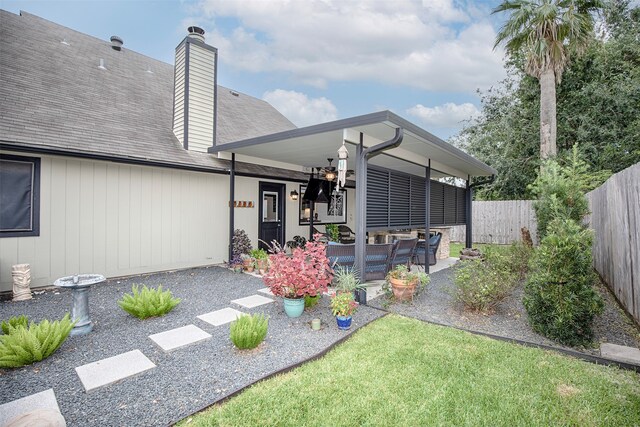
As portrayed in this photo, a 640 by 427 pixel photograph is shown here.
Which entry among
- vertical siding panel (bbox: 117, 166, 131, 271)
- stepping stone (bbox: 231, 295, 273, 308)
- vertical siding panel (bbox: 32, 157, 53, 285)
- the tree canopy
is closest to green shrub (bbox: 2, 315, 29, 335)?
stepping stone (bbox: 231, 295, 273, 308)

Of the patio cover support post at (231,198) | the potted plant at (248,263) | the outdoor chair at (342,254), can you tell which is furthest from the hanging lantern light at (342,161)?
the patio cover support post at (231,198)

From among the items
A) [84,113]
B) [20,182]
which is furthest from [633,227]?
[84,113]

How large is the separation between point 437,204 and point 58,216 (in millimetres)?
8363

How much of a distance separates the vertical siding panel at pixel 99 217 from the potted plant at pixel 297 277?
3.87 m

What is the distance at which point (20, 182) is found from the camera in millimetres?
4938

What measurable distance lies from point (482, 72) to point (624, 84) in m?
5.97

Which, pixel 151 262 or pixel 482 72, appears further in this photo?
pixel 482 72

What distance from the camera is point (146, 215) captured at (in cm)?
643

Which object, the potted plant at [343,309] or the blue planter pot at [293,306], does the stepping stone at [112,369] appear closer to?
the blue planter pot at [293,306]

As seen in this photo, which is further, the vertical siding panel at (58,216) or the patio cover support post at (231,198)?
the patio cover support post at (231,198)

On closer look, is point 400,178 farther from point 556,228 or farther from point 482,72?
A: point 482,72

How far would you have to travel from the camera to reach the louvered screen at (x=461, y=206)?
9688 millimetres

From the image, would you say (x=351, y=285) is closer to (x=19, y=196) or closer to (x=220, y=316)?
(x=220, y=316)

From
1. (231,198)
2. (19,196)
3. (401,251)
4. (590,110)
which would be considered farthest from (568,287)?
(590,110)
